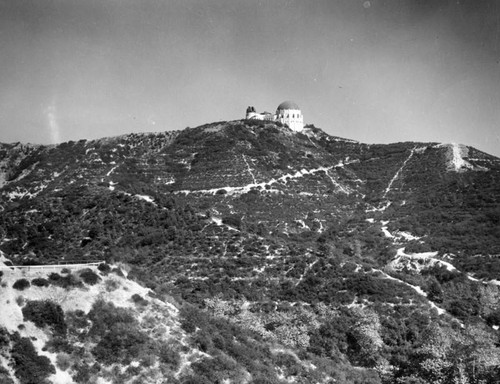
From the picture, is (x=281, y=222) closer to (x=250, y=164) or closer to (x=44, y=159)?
(x=250, y=164)

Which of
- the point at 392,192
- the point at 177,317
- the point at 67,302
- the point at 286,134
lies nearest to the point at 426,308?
the point at 177,317

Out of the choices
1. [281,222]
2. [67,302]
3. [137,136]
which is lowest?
[67,302]

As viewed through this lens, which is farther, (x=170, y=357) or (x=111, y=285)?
(x=111, y=285)

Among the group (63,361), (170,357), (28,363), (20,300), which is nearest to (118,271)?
(20,300)

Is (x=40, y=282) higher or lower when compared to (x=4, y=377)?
higher

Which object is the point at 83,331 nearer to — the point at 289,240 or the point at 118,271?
the point at 118,271

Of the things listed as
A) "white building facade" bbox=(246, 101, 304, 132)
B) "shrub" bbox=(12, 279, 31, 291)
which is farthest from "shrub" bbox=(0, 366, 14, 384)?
"white building facade" bbox=(246, 101, 304, 132)
